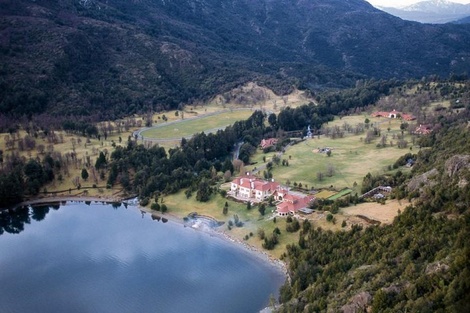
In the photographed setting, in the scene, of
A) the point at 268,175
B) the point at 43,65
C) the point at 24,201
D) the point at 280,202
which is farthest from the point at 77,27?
the point at 280,202

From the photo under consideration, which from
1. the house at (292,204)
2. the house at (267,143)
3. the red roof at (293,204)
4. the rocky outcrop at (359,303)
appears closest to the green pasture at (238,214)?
the house at (292,204)

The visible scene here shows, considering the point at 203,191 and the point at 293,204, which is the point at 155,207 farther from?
the point at 293,204

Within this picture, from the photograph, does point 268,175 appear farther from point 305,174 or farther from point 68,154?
point 68,154

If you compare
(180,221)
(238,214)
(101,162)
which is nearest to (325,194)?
(238,214)

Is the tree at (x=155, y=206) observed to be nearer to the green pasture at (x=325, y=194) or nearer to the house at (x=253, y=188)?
the house at (x=253, y=188)

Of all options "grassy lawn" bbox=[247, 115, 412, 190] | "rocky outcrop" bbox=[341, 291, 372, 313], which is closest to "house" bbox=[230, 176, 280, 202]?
"grassy lawn" bbox=[247, 115, 412, 190]

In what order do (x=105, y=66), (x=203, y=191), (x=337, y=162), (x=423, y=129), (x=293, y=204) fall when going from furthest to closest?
1. (x=105, y=66)
2. (x=423, y=129)
3. (x=337, y=162)
4. (x=203, y=191)
5. (x=293, y=204)
